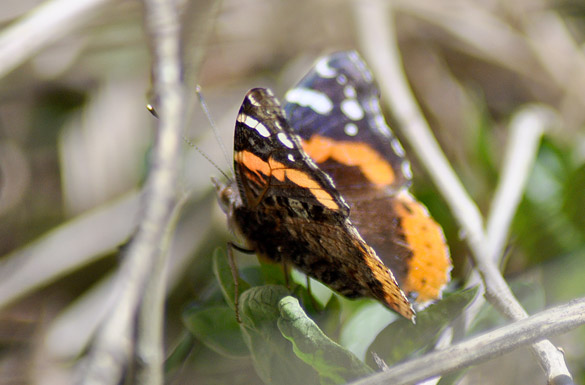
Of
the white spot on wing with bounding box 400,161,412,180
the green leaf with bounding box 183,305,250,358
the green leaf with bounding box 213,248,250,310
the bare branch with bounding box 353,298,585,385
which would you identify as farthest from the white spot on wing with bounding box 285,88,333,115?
the bare branch with bounding box 353,298,585,385

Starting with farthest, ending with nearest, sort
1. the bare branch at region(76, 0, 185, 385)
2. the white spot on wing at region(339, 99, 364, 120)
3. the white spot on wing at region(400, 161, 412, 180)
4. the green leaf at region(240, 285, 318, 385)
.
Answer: the white spot on wing at region(339, 99, 364, 120) → the white spot on wing at region(400, 161, 412, 180) → the green leaf at region(240, 285, 318, 385) → the bare branch at region(76, 0, 185, 385)

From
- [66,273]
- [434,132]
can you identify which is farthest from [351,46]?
[66,273]

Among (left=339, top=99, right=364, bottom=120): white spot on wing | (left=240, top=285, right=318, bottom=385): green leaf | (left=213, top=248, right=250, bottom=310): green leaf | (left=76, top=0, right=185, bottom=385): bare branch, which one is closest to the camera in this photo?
(left=76, top=0, right=185, bottom=385): bare branch

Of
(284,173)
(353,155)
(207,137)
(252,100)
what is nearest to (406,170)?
(353,155)

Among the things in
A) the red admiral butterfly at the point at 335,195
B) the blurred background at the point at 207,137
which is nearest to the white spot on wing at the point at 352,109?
the red admiral butterfly at the point at 335,195

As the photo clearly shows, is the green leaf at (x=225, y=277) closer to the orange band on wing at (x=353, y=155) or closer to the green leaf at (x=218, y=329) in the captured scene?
the green leaf at (x=218, y=329)

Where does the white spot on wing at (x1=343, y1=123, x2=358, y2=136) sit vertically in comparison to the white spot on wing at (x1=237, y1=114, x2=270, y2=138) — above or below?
below

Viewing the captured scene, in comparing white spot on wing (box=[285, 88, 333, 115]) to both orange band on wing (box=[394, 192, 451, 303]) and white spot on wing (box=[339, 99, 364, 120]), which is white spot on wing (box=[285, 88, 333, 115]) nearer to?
white spot on wing (box=[339, 99, 364, 120])

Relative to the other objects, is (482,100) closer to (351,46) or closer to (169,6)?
(351,46)
